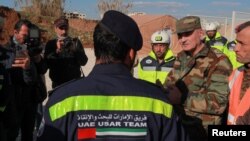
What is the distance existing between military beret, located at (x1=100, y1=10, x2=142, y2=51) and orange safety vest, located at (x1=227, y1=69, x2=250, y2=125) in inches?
50.6

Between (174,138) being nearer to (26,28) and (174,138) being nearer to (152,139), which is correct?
(152,139)

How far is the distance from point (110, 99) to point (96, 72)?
173 mm

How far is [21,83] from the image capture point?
4.64 meters

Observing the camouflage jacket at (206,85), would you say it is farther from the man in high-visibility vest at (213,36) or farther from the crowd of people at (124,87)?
the man in high-visibility vest at (213,36)

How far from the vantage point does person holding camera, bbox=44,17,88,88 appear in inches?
216

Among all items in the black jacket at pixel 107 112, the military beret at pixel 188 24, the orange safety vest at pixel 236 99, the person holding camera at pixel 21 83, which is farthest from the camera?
the person holding camera at pixel 21 83

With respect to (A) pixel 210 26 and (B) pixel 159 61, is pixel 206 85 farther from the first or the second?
(A) pixel 210 26

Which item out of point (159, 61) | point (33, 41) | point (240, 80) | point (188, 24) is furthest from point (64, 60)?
point (240, 80)

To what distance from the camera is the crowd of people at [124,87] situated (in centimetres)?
201

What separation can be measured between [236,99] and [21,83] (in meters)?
2.58

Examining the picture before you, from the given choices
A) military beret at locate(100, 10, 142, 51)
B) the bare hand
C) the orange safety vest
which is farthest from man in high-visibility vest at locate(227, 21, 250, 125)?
the bare hand

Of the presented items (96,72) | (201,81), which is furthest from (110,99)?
(201,81)

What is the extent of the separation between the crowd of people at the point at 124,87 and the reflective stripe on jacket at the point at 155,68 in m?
0.01

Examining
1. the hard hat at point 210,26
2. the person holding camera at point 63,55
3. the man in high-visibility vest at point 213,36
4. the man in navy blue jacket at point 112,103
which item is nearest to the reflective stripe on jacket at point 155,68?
the person holding camera at point 63,55
